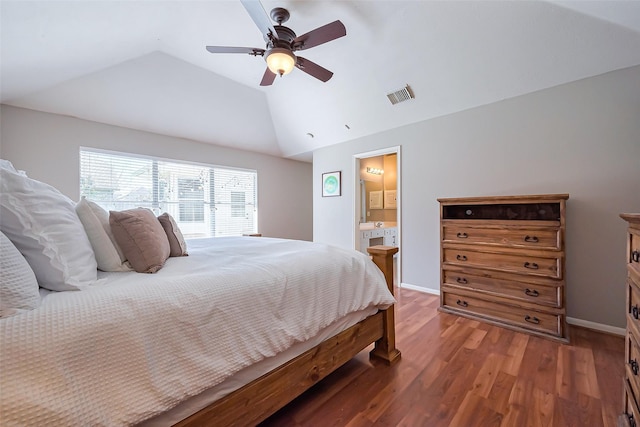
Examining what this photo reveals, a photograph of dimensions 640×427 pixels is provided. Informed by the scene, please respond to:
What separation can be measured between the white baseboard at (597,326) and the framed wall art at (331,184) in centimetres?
315

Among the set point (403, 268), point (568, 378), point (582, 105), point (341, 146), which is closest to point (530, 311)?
point (568, 378)

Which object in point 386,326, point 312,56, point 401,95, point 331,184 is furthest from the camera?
point 331,184

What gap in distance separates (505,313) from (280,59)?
9.65 feet

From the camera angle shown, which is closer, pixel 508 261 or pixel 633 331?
pixel 633 331

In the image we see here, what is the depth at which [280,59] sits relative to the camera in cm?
198

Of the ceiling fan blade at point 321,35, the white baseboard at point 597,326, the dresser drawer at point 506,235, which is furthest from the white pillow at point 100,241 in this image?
the white baseboard at point 597,326

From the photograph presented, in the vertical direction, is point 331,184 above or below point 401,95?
below

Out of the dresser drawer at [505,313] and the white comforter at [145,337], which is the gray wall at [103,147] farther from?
the dresser drawer at [505,313]

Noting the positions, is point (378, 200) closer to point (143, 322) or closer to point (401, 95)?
point (401, 95)

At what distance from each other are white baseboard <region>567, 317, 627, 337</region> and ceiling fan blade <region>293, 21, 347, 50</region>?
3.22m

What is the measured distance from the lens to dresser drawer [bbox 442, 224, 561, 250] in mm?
2145

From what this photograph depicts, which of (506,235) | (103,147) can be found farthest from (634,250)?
(103,147)

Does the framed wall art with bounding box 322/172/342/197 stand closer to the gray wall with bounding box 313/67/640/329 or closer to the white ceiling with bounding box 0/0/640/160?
the white ceiling with bounding box 0/0/640/160

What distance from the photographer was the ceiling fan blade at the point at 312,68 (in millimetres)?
2210
